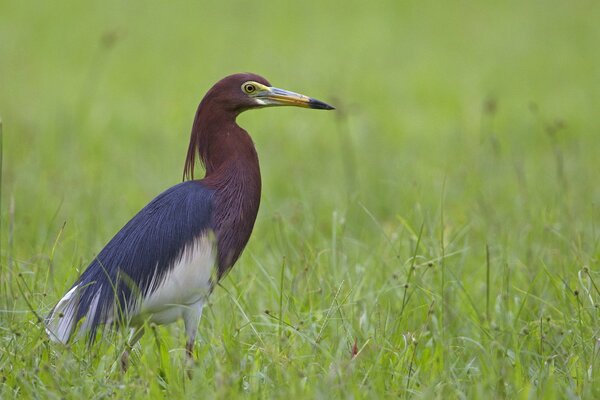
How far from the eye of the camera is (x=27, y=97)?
10.6m

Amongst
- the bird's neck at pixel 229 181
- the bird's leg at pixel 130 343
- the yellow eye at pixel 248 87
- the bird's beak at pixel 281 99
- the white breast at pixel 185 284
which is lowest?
the bird's leg at pixel 130 343

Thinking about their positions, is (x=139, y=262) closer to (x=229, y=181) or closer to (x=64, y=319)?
(x=64, y=319)

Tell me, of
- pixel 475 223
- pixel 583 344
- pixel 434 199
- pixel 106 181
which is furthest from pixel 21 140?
pixel 583 344

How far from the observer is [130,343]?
4395mm

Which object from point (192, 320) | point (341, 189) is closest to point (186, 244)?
point (192, 320)

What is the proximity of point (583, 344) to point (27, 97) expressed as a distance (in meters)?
7.72

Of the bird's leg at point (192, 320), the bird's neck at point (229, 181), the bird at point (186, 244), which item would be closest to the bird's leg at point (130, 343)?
the bird at point (186, 244)

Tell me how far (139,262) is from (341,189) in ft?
12.2

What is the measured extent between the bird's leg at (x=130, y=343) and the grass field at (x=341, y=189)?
8cm

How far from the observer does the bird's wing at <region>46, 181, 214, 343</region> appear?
4273 mm

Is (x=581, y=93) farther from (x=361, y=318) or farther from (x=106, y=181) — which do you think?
(x=361, y=318)

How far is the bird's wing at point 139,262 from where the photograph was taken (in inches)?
168

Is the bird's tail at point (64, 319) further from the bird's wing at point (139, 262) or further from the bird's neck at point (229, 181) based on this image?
the bird's neck at point (229, 181)

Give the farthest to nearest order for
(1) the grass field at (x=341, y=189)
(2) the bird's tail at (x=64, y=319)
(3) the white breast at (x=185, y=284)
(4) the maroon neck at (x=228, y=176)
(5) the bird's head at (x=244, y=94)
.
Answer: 1. (5) the bird's head at (x=244, y=94)
2. (4) the maroon neck at (x=228, y=176)
3. (3) the white breast at (x=185, y=284)
4. (2) the bird's tail at (x=64, y=319)
5. (1) the grass field at (x=341, y=189)
